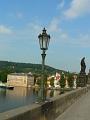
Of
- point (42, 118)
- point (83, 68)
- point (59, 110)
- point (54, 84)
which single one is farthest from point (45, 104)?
point (54, 84)

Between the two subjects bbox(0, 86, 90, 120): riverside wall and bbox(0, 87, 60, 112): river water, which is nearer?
bbox(0, 86, 90, 120): riverside wall

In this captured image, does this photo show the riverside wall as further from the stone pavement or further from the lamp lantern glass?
the lamp lantern glass

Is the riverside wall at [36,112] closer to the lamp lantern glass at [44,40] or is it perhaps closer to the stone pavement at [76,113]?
the stone pavement at [76,113]

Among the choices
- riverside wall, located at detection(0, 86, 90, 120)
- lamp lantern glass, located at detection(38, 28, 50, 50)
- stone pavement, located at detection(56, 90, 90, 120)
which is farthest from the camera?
stone pavement, located at detection(56, 90, 90, 120)

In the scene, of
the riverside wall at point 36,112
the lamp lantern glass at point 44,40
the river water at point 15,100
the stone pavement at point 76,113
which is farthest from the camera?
the river water at point 15,100

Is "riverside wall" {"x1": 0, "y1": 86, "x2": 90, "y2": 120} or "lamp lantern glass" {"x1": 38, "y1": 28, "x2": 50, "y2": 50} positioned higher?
"lamp lantern glass" {"x1": 38, "y1": 28, "x2": 50, "y2": 50}

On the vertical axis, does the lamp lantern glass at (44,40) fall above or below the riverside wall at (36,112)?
above

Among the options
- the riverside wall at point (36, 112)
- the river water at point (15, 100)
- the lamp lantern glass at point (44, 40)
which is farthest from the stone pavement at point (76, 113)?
the river water at point (15, 100)

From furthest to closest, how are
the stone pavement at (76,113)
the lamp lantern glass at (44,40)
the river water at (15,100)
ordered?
the river water at (15,100) → the stone pavement at (76,113) → the lamp lantern glass at (44,40)

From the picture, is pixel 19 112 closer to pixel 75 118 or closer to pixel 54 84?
pixel 75 118

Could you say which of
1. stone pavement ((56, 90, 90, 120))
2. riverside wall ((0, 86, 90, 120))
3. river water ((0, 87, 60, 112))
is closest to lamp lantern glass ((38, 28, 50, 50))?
riverside wall ((0, 86, 90, 120))

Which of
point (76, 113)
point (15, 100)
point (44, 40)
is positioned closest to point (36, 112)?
point (44, 40)

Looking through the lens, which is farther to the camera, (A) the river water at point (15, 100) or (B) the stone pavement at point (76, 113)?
(A) the river water at point (15, 100)

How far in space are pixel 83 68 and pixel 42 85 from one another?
36824mm
